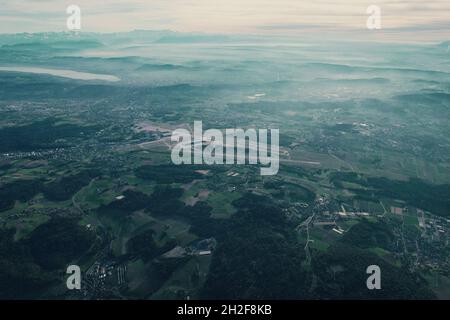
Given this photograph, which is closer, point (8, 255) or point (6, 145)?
point (8, 255)

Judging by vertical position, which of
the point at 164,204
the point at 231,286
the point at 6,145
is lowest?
the point at 231,286

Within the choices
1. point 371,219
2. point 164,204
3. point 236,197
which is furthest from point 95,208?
point 371,219

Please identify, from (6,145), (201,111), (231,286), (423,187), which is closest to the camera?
(231,286)

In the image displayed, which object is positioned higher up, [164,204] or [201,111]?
[201,111]
